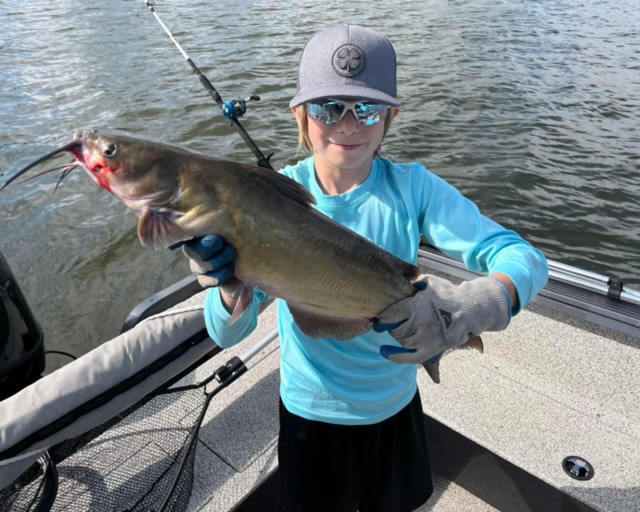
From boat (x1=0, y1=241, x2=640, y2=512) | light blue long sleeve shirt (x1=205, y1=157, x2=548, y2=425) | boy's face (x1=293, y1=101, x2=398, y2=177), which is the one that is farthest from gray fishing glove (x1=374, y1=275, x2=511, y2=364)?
boat (x1=0, y1=241, x2=640, y2=512)

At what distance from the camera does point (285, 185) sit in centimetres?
159

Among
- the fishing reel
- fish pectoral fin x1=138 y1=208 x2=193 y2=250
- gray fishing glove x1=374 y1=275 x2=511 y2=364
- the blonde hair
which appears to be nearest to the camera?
fish pectoral fin x1=138 y1=208 x2=193 y2=250

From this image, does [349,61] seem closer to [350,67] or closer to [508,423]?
[350,67]

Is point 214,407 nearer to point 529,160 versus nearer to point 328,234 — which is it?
point 328,234

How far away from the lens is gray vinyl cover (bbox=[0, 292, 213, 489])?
2.10 m

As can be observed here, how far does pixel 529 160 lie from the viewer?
8.66 m

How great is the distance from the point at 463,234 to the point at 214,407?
6.44 feet

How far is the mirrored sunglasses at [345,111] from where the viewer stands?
73.5 inches

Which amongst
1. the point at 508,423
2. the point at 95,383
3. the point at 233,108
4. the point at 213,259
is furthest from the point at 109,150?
the point at 233,108

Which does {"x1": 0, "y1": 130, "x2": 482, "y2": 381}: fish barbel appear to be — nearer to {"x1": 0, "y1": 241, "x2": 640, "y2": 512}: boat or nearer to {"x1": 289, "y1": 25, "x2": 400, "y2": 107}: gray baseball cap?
{"x1": 289, "y1": 25, "x2": 400, "y2": 107}: gray baseball cap

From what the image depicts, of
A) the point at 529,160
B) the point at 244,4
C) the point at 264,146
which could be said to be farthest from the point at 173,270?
the point at 244,4

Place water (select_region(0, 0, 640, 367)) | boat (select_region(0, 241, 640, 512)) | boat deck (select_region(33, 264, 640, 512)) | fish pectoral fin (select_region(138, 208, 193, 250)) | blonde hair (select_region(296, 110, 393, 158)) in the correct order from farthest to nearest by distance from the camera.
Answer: water (select_region(0, 0, 640, 367)) < boat deck (select_region(33, 264, 640, 512)) < boat (select_region(0, 241, 640, 512)) < blonde hair (select_region(296, 110, 393, 158)) < fish pectoral fin (select_region(138, 208, 193, 250))

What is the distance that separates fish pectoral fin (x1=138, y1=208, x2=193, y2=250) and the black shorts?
97 cm

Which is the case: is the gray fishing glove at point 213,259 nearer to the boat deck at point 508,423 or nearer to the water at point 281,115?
the boat deck at point 508,423
